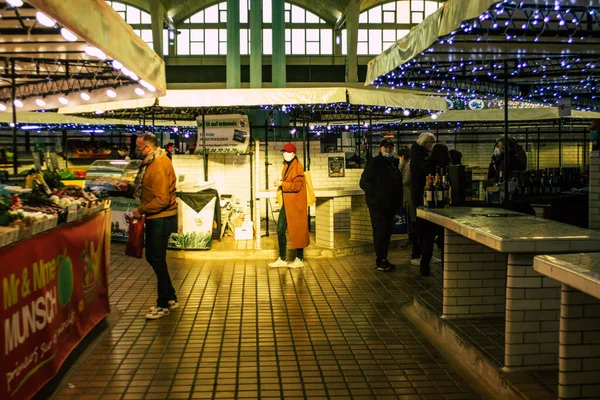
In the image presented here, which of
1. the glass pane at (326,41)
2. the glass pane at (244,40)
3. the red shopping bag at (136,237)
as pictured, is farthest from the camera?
the glass pane at (326,41)

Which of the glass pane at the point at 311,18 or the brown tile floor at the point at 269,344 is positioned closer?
the brown tile floor at the point at 269,344

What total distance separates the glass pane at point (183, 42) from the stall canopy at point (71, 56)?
118ft

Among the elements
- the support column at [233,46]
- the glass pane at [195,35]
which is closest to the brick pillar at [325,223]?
the support column at [233,46]

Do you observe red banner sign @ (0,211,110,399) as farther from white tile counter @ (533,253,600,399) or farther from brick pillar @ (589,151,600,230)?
brick pillar @ (589,151,600,230)

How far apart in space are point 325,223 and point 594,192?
18.2 feet

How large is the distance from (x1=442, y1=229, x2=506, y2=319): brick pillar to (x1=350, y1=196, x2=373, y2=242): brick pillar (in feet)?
20.1

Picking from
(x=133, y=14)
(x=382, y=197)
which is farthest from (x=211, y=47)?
(x=382, y=197)

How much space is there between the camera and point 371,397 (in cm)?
532

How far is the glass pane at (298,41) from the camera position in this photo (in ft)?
153

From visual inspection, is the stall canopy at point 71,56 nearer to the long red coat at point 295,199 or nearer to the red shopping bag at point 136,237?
the red shopping bag at point 136,237

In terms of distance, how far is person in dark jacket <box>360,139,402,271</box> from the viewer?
1070 cm

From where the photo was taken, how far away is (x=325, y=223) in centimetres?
1234

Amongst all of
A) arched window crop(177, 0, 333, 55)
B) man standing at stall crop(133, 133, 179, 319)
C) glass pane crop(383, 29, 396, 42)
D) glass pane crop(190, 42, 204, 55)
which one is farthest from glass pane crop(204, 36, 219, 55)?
man standing at stall crop(133, 133, 179, 319)

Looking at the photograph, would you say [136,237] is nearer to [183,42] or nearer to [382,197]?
[382,197]
